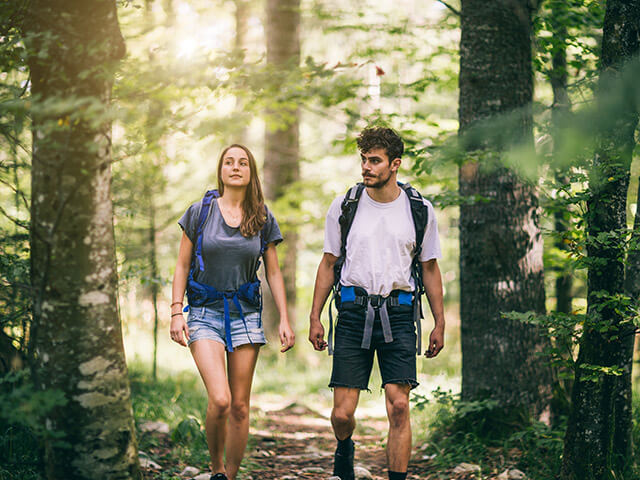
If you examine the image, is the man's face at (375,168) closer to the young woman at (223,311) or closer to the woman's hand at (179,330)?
the young woman at (223,311)

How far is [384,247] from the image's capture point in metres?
4.20

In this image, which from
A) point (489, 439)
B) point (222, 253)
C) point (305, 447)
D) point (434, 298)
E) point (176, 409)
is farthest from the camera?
point (176, 409)

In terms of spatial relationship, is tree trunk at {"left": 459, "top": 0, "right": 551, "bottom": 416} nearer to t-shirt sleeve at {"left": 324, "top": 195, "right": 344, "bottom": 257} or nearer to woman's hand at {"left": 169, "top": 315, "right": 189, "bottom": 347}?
t-shirt sleeve at {"left": 324, "top": 195, "right": 344, "bottom": 257}

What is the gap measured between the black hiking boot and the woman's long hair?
1710 millimetres

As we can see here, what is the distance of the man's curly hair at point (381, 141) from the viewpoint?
165 inches

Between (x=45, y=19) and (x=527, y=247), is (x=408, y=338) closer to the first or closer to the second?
(x=527, y=247)

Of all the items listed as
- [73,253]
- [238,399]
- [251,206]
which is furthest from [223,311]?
[73,253]

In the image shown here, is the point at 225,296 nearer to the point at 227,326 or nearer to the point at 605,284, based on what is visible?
the point at 227,326

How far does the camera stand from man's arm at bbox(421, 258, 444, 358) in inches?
171

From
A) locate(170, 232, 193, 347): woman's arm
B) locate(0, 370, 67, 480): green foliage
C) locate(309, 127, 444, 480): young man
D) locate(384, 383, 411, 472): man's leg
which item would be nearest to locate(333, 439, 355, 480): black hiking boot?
locate(309, 127, 444, 480): young man

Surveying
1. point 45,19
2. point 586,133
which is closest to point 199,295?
point 45,19

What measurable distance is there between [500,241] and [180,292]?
3080 millimetres

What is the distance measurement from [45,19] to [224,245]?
180cm

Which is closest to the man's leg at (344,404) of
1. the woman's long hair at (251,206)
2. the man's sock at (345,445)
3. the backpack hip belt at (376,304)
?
the man's sock at (345,445)
